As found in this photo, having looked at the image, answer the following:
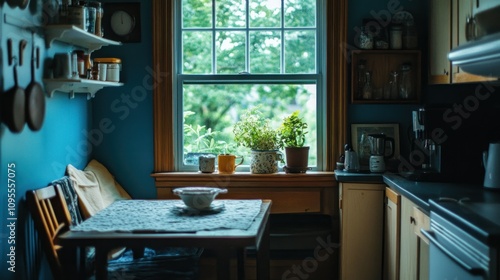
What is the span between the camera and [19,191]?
3045mm

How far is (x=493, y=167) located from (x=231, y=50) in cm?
194

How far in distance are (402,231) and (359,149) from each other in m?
0.92

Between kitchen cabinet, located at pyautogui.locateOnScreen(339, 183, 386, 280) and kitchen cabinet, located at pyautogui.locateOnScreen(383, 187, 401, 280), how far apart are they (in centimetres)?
7

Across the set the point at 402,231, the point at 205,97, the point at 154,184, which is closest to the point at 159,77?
the point at 205,97

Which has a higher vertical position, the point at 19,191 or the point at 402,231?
the point at 19,191

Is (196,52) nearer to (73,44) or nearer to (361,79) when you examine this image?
(73,44)

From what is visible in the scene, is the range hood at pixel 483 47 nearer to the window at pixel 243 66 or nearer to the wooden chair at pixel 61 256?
the window at pixel 243 66

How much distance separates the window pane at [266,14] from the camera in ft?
14.0

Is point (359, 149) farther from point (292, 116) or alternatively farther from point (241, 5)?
point (241, 5)

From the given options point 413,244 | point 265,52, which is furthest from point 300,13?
point 413,244

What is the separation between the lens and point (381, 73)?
4137mm

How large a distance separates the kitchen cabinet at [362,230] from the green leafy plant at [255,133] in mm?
600

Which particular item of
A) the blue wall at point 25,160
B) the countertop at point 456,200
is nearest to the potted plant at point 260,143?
the countertop at point 456,200

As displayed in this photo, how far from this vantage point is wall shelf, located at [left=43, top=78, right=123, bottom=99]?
130 inches
